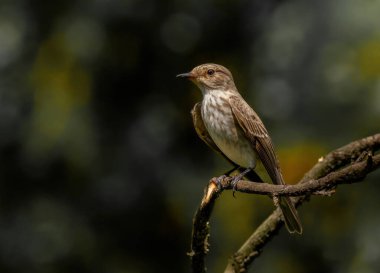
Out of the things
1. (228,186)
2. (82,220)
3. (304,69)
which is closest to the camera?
(228,186)

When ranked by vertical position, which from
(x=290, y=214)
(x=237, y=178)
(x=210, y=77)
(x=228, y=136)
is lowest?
(x=290, y=214)

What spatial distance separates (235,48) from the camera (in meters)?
7.34

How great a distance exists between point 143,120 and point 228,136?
2290 mm

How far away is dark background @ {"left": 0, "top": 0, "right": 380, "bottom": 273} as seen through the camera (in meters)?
6.25

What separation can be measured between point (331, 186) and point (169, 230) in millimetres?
3574

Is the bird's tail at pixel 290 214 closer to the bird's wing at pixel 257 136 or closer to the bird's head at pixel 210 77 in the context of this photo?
the bird's wing at pixel 257 136

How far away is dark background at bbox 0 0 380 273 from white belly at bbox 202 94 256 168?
990 millimetres

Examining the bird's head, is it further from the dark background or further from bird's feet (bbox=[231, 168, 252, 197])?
the dark background

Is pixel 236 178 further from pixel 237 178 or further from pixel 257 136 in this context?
pixel 257 136

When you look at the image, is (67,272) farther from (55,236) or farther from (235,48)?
(235,48)

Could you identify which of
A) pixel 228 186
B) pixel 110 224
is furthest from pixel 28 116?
pixel 228 186

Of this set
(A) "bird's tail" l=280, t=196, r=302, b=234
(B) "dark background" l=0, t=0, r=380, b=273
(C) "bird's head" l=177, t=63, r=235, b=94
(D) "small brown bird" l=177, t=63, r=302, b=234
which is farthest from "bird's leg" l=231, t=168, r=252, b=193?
(B) "dark background" l=0, t=0, r=380, b=273

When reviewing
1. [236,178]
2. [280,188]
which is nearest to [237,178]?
[236,178]

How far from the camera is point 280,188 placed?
358 cm
